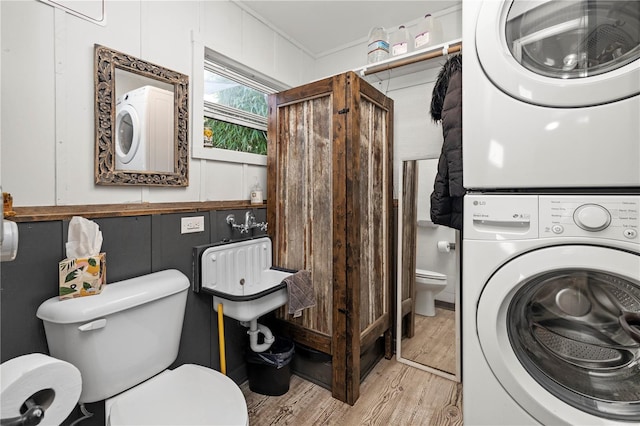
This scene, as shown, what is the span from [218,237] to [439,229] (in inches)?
55.8

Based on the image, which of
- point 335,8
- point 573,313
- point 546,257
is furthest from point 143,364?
point 335,8

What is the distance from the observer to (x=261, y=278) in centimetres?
194

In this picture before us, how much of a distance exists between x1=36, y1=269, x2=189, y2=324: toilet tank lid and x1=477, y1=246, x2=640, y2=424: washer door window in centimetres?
121

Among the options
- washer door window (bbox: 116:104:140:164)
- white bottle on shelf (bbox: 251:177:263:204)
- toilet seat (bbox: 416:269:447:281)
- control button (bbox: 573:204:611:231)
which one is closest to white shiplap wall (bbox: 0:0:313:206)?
washer door window (bbox: 116:104:140:164)

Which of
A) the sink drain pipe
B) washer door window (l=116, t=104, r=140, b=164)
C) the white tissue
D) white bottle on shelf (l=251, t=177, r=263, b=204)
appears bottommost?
the sink drain pipe

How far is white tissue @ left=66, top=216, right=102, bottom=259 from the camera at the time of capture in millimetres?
1169

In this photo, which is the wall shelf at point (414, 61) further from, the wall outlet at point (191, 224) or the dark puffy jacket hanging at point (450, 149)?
the wall outlet at point (191, 224)

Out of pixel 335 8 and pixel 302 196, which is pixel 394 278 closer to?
pixel 302 196

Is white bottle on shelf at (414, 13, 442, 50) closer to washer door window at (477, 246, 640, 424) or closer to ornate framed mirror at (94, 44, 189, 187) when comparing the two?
ornate framed mirror at (94, 44, 189, 187)

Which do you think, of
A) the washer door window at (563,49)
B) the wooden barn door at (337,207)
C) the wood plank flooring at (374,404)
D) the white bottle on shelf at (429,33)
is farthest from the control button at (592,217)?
the white bottle on shelf at (429,33)

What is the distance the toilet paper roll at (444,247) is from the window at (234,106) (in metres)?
1.35

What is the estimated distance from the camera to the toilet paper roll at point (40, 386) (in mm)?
781

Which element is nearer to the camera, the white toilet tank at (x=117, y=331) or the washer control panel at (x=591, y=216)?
the washer control panel at (x=591, y=216)

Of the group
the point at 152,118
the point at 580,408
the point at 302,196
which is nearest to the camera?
the point at 580,408
